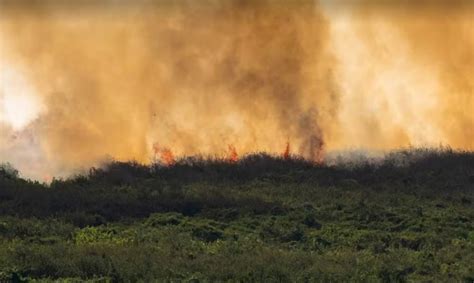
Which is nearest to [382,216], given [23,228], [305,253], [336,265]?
[305,253]

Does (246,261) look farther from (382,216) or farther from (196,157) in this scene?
(196,157)

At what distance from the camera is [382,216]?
38312mm

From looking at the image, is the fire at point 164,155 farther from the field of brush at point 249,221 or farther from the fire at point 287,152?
the fire at point 287,152

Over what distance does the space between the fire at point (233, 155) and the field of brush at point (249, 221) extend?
467mm

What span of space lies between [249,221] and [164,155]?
12.2 m

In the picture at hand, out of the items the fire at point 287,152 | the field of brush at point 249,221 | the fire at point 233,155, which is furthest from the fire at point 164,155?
the fire at point 287,152

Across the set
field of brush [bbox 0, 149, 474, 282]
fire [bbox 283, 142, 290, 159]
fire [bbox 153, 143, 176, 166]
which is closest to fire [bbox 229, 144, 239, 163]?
field of brush [bbox 0, 149, 474, 282]

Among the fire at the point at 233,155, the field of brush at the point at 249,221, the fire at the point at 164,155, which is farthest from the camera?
the fire at the point at 233,155

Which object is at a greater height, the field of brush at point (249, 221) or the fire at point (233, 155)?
the fire at point (233, 155)

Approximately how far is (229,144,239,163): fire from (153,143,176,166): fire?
2.86m

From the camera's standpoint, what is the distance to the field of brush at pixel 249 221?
92.4ft

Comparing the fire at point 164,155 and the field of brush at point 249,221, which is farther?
the fire at point 164,155

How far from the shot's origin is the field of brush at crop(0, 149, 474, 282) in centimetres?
2816

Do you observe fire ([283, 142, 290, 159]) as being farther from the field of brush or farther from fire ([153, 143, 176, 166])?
fire ([153, 143, 176, 166])
